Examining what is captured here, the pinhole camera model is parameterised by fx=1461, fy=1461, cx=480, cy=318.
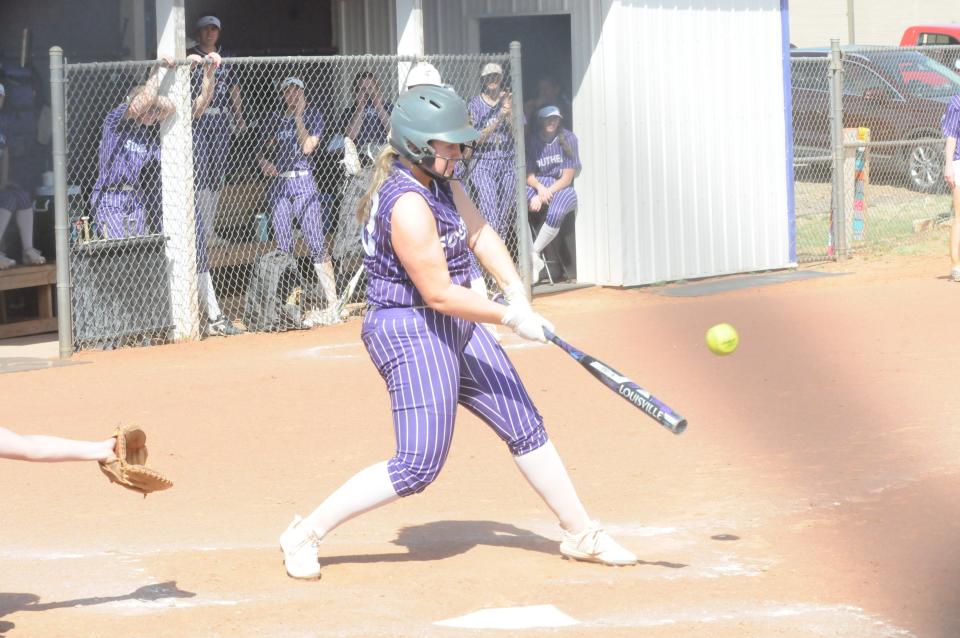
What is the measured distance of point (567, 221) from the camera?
46.6 ft

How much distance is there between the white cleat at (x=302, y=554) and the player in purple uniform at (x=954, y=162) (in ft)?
28.8

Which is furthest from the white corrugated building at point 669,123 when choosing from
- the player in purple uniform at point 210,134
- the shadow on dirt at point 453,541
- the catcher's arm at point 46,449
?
the catcher's arm at point 46,449

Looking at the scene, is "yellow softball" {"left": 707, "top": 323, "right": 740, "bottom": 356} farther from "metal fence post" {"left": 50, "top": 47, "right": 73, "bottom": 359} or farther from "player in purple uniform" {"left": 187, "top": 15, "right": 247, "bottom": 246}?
"player in purple uniform" {"left": 187, "top": 15, "right": 247, "bottom": 246}

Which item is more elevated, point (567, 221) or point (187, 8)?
point (187, 8)

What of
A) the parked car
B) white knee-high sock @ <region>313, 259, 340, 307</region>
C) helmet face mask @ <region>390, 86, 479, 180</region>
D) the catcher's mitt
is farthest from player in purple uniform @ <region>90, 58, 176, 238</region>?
the parked car

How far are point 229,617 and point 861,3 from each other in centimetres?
3180

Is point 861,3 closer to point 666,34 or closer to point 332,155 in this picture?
point 666,34

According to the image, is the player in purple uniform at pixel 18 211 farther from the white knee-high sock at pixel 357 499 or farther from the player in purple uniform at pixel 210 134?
the white knee-high sock at pixel 357 499

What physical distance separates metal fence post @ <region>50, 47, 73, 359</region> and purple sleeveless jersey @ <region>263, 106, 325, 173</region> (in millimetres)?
1961

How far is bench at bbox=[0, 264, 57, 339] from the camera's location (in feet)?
39.2

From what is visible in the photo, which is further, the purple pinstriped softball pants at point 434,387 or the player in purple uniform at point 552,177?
the player in purple uniform at point 552,177

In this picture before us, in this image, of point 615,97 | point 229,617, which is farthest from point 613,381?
point 615,97

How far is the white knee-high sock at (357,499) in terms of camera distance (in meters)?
5.34

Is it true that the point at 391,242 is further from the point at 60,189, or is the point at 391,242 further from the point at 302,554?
the point at 60,189
